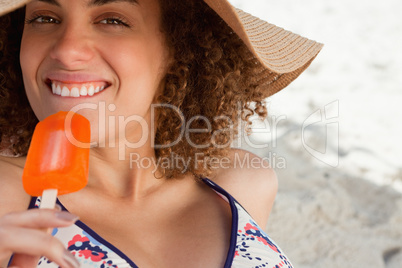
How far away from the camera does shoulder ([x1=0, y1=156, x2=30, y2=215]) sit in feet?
5.38

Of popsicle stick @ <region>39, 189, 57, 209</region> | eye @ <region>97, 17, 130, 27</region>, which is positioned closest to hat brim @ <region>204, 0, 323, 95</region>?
eye @ <region>97, 17, 130, 27</region>

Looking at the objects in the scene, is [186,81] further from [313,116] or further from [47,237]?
[313,116]

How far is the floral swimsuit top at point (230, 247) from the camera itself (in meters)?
1.61

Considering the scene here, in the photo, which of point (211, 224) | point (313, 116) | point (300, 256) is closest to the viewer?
point (211, 224)

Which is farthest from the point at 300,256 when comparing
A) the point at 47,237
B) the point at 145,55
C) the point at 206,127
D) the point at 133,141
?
the point at 47,237

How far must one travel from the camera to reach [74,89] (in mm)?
1638

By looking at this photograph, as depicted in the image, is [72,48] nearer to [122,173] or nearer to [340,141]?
[122,173]

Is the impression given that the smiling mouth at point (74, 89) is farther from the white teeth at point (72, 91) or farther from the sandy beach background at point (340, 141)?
the sandy beach background at point (340, 141)

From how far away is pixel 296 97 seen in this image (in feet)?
14.4

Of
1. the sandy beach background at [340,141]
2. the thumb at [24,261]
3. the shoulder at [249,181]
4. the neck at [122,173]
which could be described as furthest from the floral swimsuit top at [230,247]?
the sandy beach background at [340,141]

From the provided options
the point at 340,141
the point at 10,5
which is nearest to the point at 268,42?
the point at 10,5

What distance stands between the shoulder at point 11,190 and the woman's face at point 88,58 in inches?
8.9

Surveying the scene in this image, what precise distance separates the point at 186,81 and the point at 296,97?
2506 millimetres

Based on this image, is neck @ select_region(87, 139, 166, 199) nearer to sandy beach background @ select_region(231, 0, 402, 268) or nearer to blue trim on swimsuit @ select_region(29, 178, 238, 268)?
blue trim on swimsuit @ select_region(29, 178, 238, 268)
